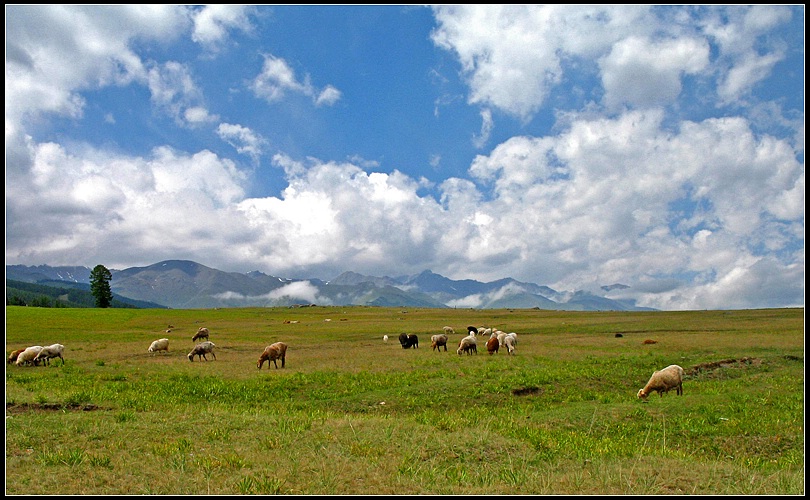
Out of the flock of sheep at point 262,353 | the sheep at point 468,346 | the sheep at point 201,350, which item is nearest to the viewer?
the flock of sheep at point 262,353

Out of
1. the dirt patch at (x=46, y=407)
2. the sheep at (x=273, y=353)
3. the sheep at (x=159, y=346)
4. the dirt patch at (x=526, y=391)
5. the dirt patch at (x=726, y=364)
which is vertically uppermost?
the dirt patch at (x=46, y=407)

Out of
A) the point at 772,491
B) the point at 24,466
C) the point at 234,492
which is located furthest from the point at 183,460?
the point at 772,491

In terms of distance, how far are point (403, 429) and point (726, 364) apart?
2754 centimetres

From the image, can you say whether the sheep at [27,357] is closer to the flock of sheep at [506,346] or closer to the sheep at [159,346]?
the sheep at [159,346]

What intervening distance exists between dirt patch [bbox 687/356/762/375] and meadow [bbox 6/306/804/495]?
166mm

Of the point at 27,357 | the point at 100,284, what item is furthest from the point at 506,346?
the point at 100,284

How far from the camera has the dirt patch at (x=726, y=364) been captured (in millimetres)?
29453

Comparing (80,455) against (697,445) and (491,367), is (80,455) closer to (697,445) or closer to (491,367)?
(697,445)

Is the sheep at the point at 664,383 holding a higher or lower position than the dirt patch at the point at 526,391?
higher

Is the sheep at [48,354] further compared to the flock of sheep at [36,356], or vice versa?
the sheep at [48,354]

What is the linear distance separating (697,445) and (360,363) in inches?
869

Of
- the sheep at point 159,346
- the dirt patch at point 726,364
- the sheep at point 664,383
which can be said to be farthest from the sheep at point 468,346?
the sheep at point 159,346

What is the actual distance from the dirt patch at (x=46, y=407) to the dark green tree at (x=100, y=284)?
118815mm

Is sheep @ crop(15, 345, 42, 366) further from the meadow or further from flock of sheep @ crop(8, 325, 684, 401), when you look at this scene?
the meadow
